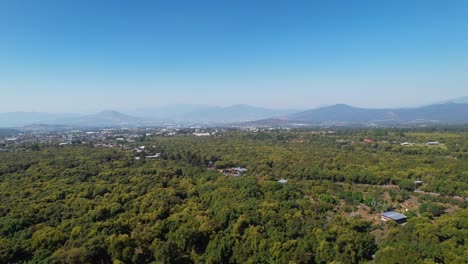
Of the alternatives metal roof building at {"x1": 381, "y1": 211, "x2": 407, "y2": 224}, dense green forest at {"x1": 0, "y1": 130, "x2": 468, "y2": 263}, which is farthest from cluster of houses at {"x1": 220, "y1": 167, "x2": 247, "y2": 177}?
metal roof building at {"x1": 381, "y1": 211, "x2": 407, "y2": 224}

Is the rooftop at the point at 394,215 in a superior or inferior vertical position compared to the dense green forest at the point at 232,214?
inferior

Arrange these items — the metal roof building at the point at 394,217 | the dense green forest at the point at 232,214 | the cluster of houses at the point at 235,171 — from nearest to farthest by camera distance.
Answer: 1. the dense green forest at the point at 232,214
2. the metal roof building at the point at 394,217
3. the cluster of houses at the point at 235,171

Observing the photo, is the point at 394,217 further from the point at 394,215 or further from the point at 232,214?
the point at 232,214

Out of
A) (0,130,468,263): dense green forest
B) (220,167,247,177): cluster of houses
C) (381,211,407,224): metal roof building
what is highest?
(0,130,468,263): dense green forest

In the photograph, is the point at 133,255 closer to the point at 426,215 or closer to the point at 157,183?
the point at 157,183

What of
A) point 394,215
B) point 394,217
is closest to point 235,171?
point 394,215

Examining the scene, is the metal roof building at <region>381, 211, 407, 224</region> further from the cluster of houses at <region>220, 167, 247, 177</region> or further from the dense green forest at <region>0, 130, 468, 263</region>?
the cluster of houses at <region>220, 167, 247, 177</region>

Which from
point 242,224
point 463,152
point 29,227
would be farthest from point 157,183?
point 463,152

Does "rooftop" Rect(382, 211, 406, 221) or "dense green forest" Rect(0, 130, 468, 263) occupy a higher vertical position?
"dense green forest" Rect(0, 130, 468, 263)

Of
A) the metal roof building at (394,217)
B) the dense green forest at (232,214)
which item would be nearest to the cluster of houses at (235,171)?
the dense green forest at (232,214)

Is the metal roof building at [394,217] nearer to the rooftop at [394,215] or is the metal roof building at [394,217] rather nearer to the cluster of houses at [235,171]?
the rooftop at [394,215]
